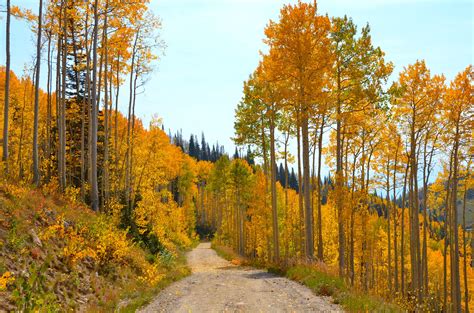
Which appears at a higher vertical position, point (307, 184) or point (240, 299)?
point (307, 184)

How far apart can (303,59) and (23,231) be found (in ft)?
35.5

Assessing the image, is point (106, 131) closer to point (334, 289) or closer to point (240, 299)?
point (240, 299)

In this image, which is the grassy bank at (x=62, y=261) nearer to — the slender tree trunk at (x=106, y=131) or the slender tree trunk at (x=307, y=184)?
the slender tree trunk at (x=106, y=131)

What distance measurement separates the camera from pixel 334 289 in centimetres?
1052

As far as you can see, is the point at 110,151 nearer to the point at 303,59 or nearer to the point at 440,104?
Result: the point at 303,59

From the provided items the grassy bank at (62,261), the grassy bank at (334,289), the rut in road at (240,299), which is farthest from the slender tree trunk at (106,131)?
the grassy bank at (334,289)

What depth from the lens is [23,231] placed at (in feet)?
28.6

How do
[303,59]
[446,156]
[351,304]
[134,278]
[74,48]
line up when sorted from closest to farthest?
1. [351,304]
2. [134,278]
3. [303,59]
4. [74,48]
5. [446,156]

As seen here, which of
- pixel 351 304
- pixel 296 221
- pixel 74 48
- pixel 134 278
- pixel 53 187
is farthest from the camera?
pixel 296 221

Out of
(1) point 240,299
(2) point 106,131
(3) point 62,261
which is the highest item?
(2) point 106,131

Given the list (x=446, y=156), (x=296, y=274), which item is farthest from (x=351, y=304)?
(x=446, y=156)

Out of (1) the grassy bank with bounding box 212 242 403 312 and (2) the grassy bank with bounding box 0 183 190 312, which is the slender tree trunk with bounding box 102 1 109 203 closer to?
(2) the grassy bank with bounding box 0 183 190 312

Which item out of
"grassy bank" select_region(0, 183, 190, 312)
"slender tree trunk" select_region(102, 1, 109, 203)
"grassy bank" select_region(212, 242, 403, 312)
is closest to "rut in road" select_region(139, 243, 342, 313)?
"grassy bank" select_region(212, 242, 403, 312)

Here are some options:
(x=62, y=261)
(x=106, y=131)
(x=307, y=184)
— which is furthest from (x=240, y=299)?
(x=106, y=131)
